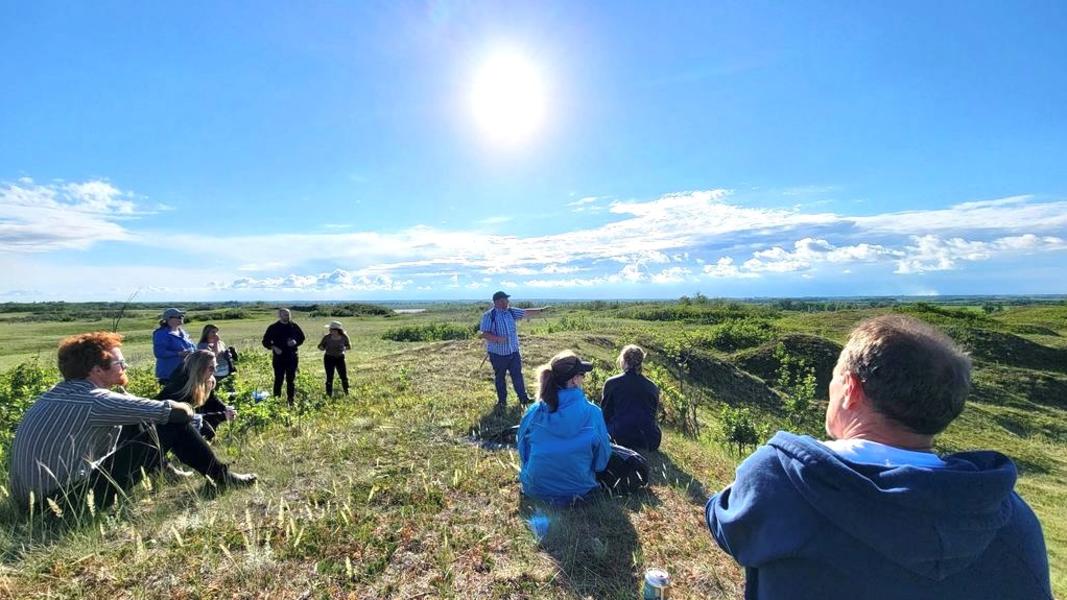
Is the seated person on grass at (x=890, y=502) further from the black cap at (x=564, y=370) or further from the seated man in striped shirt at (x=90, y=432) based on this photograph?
the seated man in striped shirt at (x=90, y=432)

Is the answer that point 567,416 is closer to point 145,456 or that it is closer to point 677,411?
point 145,456

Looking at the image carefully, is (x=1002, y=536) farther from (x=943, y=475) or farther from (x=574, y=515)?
(x=574, y=515)

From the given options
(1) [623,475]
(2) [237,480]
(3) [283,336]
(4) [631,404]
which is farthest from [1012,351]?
(2) [237,480]

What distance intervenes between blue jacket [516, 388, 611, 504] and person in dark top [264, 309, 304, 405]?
6811 millimetres

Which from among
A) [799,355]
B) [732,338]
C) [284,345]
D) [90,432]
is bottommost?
[799,355]

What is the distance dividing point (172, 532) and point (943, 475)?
4.96 metres

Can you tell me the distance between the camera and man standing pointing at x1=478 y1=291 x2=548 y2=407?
9.44m

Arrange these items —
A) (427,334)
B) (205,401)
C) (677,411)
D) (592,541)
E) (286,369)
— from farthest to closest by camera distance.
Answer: (427,334)
(677,411)
(286,369)
(205,401)
(592,541)

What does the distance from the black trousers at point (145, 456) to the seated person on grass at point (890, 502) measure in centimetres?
494

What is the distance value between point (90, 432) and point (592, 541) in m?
4.34

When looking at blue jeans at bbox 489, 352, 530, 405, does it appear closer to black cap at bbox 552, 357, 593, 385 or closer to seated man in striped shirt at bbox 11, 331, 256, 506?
black cap at bbox 552, 357, 593, 385

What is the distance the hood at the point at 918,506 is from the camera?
59.6 inches

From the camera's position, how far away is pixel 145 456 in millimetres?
4789

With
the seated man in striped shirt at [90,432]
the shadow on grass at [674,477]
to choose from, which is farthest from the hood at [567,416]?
the seated man in striped shirt at [90,432]
